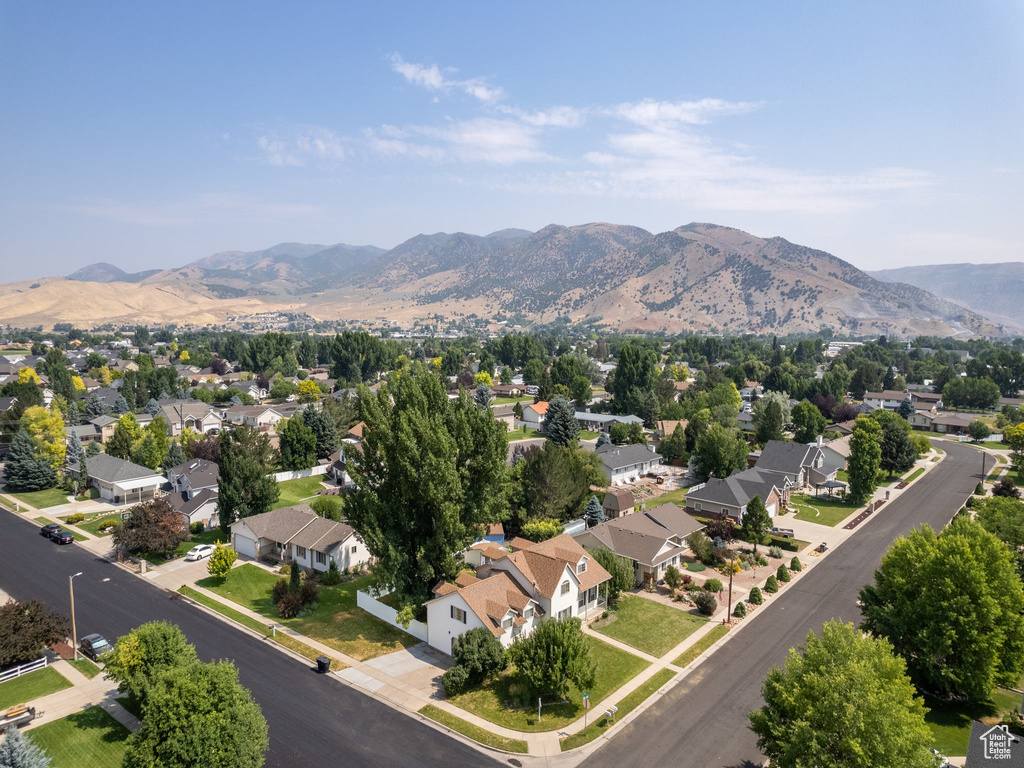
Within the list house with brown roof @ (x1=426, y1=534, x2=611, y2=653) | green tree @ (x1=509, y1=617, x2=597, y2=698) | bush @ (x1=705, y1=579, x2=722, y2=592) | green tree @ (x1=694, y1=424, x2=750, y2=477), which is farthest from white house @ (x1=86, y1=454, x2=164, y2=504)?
green tree @ (x1=694, y1=424, x2=750, y2=477)

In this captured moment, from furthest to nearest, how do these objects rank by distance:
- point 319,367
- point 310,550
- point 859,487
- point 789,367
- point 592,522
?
1. point 319,367
2. point 789,367
3. point 859,487
4. point 592,522
5. point 310,550

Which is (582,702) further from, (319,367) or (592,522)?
(319,367)

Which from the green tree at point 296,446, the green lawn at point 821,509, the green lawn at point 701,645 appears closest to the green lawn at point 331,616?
the green lawn at point 701,645

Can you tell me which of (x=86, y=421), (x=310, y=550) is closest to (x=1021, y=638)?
(x=310, y=550)

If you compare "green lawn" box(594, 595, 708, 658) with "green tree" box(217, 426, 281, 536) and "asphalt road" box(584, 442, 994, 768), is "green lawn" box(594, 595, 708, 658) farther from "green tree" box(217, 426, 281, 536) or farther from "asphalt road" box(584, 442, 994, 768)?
"green tree" box(217, 426, 281, 536)

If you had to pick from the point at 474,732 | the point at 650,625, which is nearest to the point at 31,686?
the point at 474,732

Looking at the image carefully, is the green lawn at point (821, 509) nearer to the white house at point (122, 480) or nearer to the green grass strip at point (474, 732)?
the green grass strip at point (474, 732)

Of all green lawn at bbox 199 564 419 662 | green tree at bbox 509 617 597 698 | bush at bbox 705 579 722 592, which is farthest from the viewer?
bush at bbox 705 579 722 592
